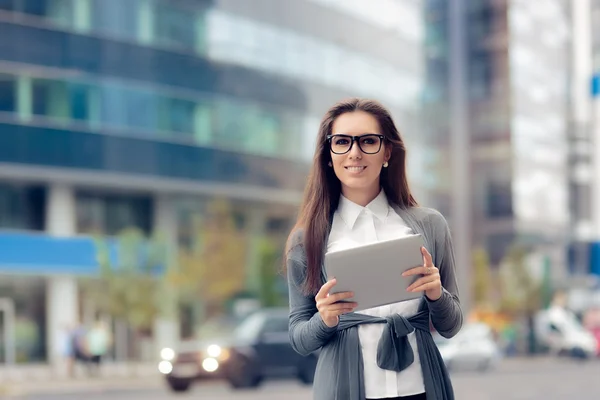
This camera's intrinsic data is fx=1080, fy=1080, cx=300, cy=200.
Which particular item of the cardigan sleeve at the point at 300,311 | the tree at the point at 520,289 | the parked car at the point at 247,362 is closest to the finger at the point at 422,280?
the cardigan sleeve at the point at 300,311

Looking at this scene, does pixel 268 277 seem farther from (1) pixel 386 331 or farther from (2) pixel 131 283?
(1) pixel 386 331

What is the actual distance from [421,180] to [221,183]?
1935 cm

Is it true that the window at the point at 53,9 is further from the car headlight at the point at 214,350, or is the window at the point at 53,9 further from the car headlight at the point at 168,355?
the car headlight at the point at 214,350

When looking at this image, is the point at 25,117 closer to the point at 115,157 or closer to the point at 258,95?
the point at 115,157

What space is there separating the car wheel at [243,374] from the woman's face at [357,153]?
1726 centimetres

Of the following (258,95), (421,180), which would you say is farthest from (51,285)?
(421,180)

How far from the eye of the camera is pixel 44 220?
3425cm

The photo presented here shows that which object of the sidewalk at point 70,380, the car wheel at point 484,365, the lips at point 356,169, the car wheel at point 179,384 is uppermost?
the lips at point 356,169

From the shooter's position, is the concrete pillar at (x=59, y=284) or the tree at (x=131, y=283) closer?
the tree at (x=131, y=283)

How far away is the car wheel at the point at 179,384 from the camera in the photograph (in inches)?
792

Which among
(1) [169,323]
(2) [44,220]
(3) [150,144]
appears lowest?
(1) [169,323]

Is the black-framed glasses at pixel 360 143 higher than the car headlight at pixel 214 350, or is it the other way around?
the black-framed glasses at pixel 360 143

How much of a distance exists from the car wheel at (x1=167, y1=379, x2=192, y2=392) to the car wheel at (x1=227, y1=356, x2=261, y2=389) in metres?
0.80

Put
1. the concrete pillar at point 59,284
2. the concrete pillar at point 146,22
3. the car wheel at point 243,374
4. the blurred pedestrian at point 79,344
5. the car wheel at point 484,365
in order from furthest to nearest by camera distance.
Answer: the concrete pillar at point 146,22
the concrete pillar at point 59,284
the car wheel at point 484,365
the blurred pedestrian at point 79,344
the car wheel at point 243,374
